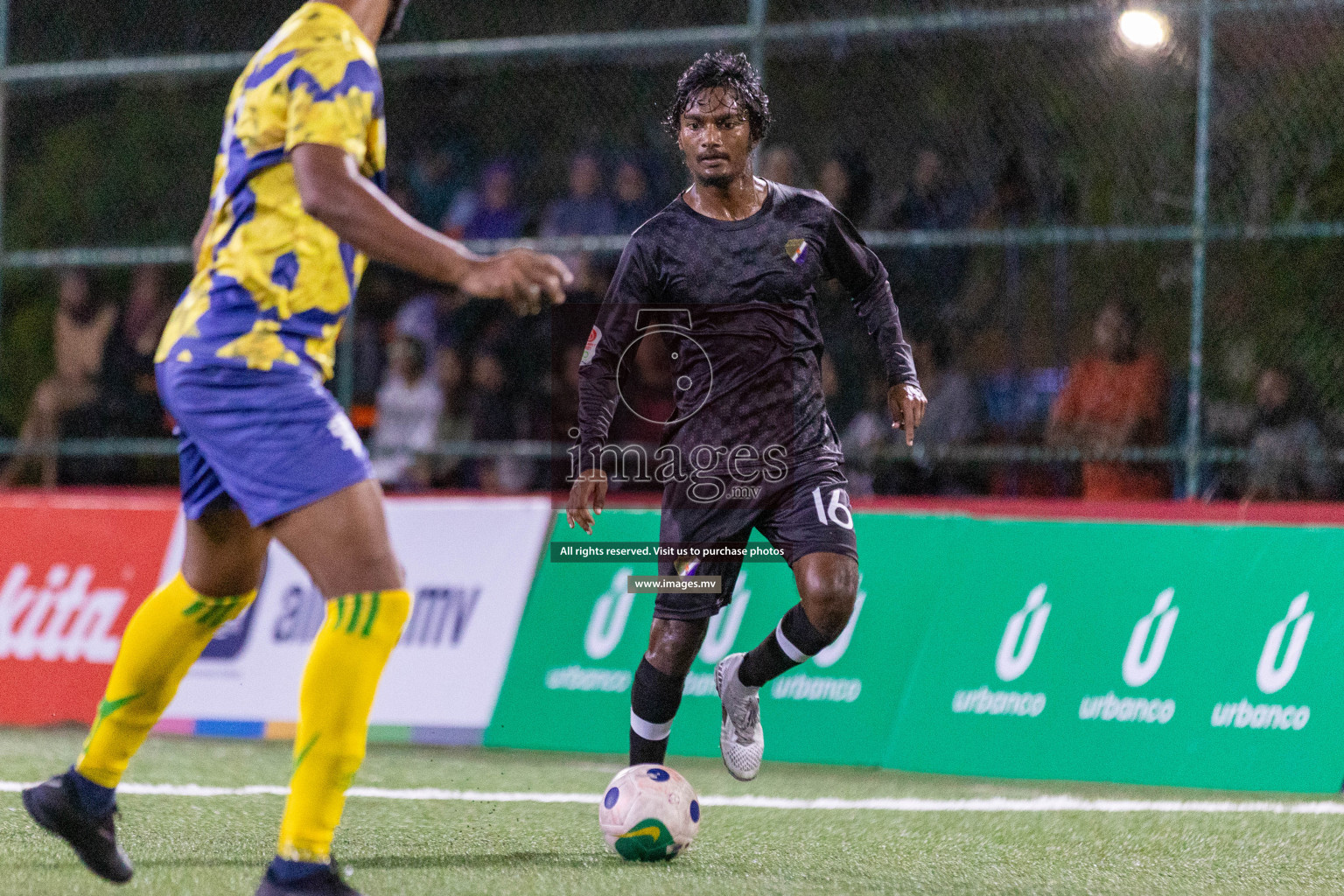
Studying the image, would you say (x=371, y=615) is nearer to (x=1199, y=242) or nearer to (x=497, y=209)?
(x=1199, y=242)

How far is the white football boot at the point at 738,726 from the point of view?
5637 millimetres

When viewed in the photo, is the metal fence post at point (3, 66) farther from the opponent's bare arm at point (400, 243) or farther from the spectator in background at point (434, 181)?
the opponent's bare arm at point (400, 243)

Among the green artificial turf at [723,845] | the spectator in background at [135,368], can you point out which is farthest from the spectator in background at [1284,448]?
the spectator in background at [135,368]

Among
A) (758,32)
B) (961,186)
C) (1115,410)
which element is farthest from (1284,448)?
(758,32)

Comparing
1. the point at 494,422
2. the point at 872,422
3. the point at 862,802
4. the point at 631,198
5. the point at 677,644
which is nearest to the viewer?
the point at 677,644

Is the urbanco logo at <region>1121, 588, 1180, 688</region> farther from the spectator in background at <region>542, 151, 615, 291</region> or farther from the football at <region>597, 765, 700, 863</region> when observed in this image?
the spectator in background at <region>542, 151, 615, 291</region>

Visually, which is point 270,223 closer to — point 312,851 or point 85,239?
point 312,851

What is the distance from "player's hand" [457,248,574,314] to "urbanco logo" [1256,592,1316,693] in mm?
4240

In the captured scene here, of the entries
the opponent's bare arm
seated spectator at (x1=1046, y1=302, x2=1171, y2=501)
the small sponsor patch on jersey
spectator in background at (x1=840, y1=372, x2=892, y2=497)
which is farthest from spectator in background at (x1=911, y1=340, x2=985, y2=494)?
the opponent's bare arm

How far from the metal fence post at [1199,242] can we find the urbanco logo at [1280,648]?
1.23 metres

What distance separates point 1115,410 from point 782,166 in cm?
212

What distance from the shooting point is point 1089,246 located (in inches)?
327

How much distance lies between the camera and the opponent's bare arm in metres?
3.56

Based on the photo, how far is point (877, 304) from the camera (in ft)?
19.0
